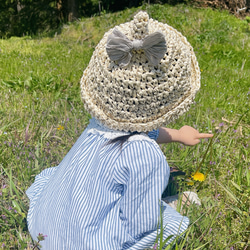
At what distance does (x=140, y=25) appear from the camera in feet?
5.62

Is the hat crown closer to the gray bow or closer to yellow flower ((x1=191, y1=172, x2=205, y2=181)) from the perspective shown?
the gray bow

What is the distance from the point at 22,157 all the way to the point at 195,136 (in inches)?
55.9

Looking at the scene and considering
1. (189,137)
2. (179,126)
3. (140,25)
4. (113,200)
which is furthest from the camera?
(179,126)

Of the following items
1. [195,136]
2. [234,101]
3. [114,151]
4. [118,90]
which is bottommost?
[234,101]

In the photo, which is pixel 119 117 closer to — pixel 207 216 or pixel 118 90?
pixel 118 90

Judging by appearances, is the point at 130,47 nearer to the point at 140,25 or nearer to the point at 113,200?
the point at 140,25

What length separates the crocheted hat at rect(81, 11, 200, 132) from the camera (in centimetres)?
173

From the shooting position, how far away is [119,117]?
1881 millimetres

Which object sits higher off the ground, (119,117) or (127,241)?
(119,117)

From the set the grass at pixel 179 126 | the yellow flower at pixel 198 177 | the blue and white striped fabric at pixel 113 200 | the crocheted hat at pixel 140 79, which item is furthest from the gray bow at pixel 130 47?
the yellow flower at pixel 198 177

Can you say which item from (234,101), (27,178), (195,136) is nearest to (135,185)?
(195,136)

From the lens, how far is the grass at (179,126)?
85.8 inches

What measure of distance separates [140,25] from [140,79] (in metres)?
0.28

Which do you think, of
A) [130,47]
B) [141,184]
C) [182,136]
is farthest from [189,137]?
[130,47]
